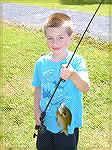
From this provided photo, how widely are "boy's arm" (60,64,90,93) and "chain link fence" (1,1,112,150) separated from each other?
148cm

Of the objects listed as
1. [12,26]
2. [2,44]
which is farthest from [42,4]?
[2,44]

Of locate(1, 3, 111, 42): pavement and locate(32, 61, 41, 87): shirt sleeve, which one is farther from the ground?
locate(32, 61, 41, 87): shirt sleeve

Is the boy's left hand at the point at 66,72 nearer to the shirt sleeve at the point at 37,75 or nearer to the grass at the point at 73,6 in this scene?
the shirt sleeve at the point at 37,75

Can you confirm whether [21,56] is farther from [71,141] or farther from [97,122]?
[71,141]

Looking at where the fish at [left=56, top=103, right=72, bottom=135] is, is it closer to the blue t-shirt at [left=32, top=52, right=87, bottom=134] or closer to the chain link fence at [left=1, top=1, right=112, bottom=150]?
the blue t-shirt at [left=32, top=52, right=87, bottom=134]

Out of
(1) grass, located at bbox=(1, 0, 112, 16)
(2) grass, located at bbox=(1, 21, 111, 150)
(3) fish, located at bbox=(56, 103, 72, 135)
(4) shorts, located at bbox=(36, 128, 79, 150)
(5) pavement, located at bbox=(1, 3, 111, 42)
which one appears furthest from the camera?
(1) grass, located at bbox=(1, 0, 112, 16)

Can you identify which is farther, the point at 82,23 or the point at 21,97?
the point at 82,23

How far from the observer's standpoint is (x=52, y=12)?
686 centimetres

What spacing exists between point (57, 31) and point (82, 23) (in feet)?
15.2

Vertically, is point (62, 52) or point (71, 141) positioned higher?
point (62, 52)

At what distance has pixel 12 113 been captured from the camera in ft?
13.1

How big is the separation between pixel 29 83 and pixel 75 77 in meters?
2.70

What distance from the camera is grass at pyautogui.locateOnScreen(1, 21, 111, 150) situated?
358cm

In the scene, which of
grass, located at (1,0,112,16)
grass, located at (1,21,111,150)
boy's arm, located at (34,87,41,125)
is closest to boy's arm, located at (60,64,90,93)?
boy's arm, located at (34,87,41,125)
